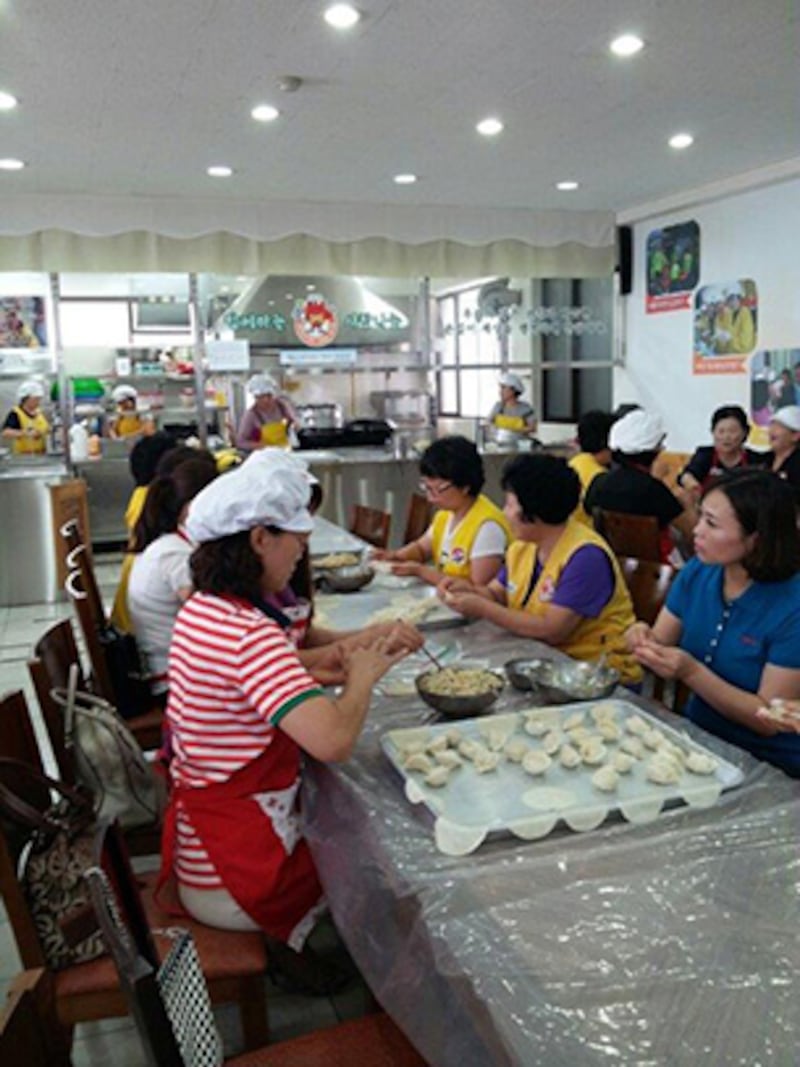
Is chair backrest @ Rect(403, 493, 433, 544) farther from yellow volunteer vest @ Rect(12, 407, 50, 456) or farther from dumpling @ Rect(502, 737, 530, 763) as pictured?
yellow volunteer vest @ Rect(12, 407, 50, 456)

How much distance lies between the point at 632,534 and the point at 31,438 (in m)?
5.51

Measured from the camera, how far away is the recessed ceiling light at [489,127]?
449 cm

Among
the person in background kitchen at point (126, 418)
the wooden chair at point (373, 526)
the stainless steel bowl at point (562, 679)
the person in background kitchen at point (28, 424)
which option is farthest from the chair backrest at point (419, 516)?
the person in background kitchen at point (28, 424)

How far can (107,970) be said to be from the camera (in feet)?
4.59

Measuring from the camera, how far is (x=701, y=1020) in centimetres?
89

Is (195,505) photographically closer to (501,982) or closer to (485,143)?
(501,982)

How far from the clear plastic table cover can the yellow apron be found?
5762 mm

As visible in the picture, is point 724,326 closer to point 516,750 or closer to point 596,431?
Answer: point 596,431

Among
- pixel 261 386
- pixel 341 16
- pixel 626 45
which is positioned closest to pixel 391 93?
pixel 341 16

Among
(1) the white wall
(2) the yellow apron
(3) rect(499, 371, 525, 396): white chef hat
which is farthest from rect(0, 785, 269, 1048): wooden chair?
(3) rect(499, 371, 525, 396): white chef hat

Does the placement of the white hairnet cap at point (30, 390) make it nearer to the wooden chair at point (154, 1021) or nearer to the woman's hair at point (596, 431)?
the woman's hair at point (596, 431)

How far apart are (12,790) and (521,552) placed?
5.03 feet

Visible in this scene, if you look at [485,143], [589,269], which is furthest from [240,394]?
[485,143]

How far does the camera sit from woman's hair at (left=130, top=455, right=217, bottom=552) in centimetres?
259
